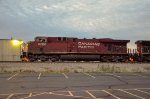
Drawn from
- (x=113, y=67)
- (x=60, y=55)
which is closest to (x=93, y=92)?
(x=113, y=67)

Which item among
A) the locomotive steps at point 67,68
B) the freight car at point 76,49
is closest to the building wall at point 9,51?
the freight car at point 76,49

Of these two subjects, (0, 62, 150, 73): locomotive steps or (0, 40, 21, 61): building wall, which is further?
(0, 40, 21, 61): building wall

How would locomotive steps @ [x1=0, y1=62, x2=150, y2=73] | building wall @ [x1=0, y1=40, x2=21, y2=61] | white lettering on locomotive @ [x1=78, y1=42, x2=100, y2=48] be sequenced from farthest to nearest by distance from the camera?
1. white lettering on locomotive @ [x1=78, y1=42, x2=100, y2=48]
2. building wall @ [x1=0, y1=40, x2=21, y2=61]
3. locomotive steps @ [x1=0, y1=62, x2=150, y2=73]

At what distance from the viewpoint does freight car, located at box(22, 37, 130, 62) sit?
4303 centimetres

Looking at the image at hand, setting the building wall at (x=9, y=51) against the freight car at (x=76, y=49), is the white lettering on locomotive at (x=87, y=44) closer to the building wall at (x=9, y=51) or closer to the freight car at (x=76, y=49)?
the freight car at (x=76, y=49)

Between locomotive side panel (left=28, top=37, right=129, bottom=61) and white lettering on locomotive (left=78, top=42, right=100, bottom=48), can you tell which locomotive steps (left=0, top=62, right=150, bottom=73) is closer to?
locomotive side panel (left=28, top=37, right=129, bottom=61)

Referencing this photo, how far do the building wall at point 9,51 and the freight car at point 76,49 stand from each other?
5.63 ft

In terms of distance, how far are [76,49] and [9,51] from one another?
9907 millimetres

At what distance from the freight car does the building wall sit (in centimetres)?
172

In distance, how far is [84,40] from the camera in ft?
146

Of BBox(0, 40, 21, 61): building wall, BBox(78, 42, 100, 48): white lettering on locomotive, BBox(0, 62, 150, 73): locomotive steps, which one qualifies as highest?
BBox(78, 42, 100, 48): white lettering on locomotive

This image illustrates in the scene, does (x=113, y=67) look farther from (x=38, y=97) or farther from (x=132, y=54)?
(x=38, y=97)

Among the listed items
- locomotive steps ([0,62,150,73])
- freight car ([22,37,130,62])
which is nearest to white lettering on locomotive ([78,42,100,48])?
freight car ([22,37,130,62])

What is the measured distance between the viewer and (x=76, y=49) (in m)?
44.2
